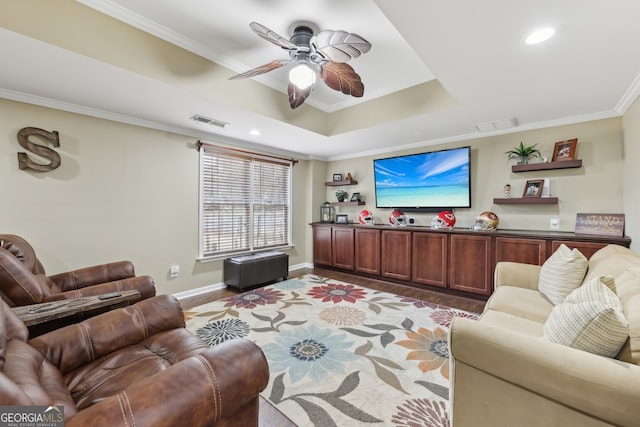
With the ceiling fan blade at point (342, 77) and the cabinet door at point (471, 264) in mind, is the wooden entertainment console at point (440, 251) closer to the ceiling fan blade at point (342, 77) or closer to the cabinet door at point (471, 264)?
the cabinet door at point (471, 264)

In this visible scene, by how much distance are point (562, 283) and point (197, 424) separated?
2468 millimetres

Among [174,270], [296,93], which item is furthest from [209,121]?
[174,270]

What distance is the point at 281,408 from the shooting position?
1.61 m

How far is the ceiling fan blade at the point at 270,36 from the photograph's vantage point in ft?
5.66

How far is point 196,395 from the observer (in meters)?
0.87

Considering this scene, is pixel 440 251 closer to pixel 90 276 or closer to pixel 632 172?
pixel 632 172

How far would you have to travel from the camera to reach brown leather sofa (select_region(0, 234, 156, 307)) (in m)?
1.58

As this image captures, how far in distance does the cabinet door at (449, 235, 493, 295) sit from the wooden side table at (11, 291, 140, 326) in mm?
3599

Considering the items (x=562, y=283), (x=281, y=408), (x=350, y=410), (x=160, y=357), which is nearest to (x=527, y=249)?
(x=562, y=283)

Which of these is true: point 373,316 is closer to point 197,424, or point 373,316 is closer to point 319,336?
point 319,336

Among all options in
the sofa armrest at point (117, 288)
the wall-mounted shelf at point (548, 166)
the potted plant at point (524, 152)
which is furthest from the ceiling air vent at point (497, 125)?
the sofa armrest at point (117, 288)

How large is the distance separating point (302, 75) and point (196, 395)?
220cm

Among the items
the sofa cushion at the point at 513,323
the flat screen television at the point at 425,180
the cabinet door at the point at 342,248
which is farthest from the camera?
the cabinet door at the point at 342,248

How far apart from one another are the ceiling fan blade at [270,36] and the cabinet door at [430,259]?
3005mm
